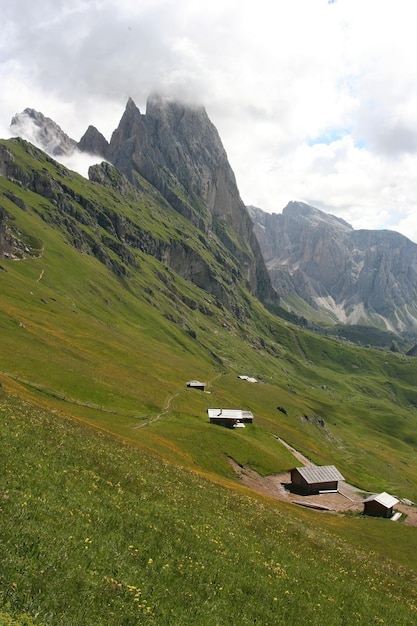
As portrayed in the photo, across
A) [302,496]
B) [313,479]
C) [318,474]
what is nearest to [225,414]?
[318,474]

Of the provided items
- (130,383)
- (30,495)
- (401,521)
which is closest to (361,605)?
(30,495)

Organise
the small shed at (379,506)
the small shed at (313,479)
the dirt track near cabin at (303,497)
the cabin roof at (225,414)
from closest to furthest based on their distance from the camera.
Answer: the dirt track near cabin at (303,497), the small shed at (379,506), the small shed at (313,479), the cabin roof at (225,414)

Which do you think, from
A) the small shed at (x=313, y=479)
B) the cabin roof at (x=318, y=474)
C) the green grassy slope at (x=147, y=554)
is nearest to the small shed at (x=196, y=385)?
the cabin roof at (x=318, y=474)

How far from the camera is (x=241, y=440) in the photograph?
8412 centimetres

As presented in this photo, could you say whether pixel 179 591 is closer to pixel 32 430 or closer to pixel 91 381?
pixel 32 430

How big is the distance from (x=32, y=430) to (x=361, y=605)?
24.5 metres

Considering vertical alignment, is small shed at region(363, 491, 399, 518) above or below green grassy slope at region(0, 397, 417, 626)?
below

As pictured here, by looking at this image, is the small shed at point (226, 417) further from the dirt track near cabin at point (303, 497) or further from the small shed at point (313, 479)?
the small shed at point (313, 479)

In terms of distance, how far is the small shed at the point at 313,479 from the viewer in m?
80.1

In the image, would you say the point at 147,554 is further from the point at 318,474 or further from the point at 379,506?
the point at 318,474

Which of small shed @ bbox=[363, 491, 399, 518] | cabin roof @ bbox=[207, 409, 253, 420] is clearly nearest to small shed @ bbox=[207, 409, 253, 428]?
cabin roof @ bbox=[207, 409, 253, 420]

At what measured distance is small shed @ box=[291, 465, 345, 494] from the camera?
263 ft

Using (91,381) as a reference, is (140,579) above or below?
above

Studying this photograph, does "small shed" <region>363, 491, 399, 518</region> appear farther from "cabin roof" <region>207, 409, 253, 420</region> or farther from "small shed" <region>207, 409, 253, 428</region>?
"cabin roof" <region>207, 409, 253, 420</region>
